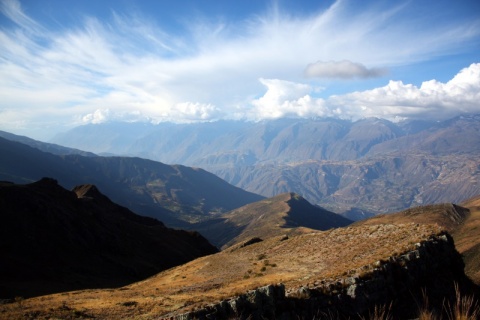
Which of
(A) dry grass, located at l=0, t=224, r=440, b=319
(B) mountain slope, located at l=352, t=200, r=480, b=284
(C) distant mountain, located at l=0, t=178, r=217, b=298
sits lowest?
(B) mountain slope, located at l=352, t=200, r=480, b=284

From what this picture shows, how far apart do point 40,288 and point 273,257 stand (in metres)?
33.9

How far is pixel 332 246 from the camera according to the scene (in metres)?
33.7

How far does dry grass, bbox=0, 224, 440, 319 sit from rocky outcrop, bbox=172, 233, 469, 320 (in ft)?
2.98

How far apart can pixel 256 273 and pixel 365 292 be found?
40.6ft

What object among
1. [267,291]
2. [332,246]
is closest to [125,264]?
[332,246]

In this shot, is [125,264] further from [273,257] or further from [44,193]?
[273,257]

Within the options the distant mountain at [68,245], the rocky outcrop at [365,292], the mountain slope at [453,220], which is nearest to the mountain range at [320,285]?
the rocky outcrop at [365,292]

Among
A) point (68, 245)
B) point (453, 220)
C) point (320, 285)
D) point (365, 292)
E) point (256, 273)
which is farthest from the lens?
point (453, 220)

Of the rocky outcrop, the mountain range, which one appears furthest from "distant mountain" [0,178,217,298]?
the rocky outcrop

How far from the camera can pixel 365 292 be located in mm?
19562

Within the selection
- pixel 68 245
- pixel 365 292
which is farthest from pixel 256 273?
pixel 68 245

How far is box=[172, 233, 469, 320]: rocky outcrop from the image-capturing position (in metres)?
16.8

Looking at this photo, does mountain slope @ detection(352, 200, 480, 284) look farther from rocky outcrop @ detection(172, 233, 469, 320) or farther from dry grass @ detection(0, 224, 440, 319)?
rocky outcrop @ detection(172, 233, 469, 320)

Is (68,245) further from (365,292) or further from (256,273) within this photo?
(365,292)
